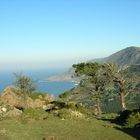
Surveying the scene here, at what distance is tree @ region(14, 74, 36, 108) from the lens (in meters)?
75.6

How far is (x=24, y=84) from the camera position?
250ft

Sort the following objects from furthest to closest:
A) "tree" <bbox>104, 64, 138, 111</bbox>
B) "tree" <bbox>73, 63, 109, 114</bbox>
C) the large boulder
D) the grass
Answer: the large boulder < "tree" <bbox>73, 63, 109, 114</bbox> < "tree" <bbox>104, 64, 138, 111</bbox> < the grass

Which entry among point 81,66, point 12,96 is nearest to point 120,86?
point 81,66

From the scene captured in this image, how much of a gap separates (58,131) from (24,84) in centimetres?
3852

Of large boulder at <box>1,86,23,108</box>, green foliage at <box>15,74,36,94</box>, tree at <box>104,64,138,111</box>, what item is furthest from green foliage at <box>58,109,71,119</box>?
large boulder at <box>1,86,23,108</box>

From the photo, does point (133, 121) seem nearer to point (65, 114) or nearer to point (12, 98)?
point (65, 114)

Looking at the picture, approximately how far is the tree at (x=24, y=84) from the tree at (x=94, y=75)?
11019 millimetres

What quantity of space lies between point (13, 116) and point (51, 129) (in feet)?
45.4

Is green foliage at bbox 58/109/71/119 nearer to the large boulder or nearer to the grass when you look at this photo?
the grass

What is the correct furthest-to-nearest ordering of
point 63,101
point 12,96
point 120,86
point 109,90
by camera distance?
point 12,96
point 63,101
point 109,90
point 120,86

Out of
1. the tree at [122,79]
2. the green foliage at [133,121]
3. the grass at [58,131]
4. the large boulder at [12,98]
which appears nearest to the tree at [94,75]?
the tree at [122,79]

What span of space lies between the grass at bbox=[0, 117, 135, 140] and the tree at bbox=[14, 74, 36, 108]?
99.5ft

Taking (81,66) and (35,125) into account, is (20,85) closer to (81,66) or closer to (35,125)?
(81,66)

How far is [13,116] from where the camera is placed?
5212 cm
